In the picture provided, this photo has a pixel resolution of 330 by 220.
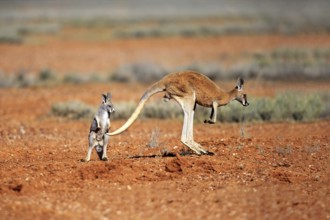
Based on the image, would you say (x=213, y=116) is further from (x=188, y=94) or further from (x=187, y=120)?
(x=188, y=94)

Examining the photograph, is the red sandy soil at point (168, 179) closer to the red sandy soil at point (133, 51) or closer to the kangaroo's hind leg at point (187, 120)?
the kangaroo's hind leg at point (187, 120)

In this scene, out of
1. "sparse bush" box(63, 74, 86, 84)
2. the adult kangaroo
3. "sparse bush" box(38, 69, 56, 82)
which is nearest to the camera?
the adult kangaroo

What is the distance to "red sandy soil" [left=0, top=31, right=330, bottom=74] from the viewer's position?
3073 centimetres

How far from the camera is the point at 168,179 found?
31.8ft

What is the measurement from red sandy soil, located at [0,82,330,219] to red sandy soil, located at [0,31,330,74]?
16417mm

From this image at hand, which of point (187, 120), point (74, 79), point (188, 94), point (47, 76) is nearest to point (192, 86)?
point (188, 94)

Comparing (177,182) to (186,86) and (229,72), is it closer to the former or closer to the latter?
(186,86)

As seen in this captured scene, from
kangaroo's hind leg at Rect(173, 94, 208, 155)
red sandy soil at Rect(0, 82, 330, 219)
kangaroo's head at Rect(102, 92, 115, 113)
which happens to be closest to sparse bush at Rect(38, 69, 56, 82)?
red sandy soil at Rect(0, 82, 330, 219)

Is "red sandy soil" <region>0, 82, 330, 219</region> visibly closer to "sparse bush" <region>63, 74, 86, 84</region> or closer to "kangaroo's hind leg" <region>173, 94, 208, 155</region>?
"kangaroo's hind leg" <region>173, 94, 208, 155</region>

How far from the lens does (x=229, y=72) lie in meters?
25.0

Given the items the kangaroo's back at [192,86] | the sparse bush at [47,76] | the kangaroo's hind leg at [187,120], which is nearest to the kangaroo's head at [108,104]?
the kangaroo's back at [192,86]

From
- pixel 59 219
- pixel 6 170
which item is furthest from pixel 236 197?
pixel 6 170

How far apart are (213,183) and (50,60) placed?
23.9 metres

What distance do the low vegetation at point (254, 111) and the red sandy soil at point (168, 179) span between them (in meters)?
2.03
